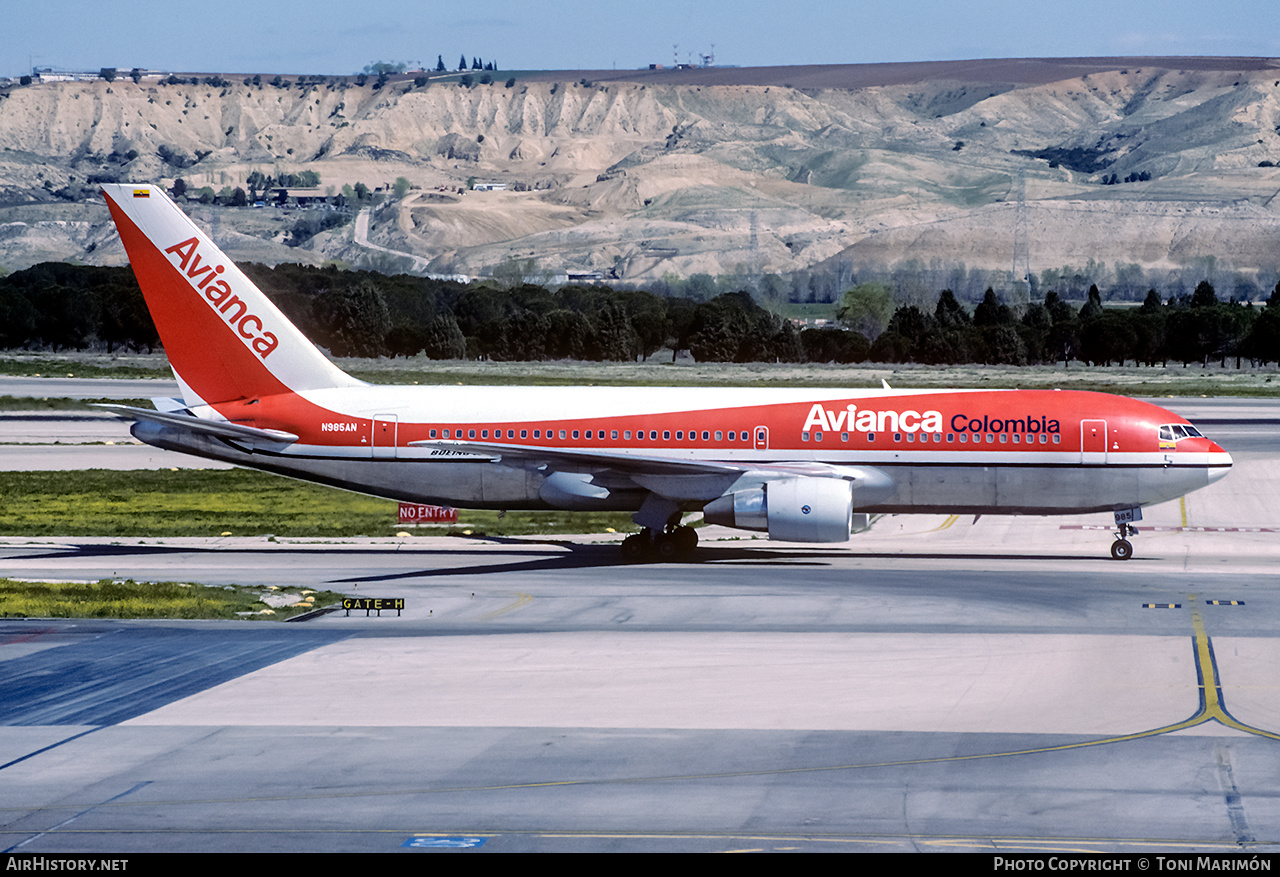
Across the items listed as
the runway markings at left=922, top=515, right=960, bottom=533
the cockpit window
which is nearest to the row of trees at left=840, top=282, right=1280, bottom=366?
the runway markings at left=922, top=515, right=960, bottom=533

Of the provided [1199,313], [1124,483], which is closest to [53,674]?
[1124,483]

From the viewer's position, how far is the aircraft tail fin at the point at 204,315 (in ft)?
138

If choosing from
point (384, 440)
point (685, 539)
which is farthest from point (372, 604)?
point (685, 539)

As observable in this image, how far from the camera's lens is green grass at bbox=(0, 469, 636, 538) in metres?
47.1

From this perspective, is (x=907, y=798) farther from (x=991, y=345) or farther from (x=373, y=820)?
(x=991, y=345)

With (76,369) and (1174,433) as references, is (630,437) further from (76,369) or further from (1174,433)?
(76,369)

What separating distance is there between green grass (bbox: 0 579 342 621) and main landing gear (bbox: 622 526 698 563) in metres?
9.73

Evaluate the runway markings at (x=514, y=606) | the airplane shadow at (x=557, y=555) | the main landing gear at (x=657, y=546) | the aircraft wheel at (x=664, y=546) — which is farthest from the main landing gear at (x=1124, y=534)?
the runway markings at (x=514, y=606)

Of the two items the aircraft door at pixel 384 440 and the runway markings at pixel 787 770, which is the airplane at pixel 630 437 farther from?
the runway markings at pixel 787 770

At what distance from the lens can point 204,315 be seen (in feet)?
140

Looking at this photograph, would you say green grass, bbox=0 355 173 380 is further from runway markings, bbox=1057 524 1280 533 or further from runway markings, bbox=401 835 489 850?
runway markings, bbox=401 835 489 850

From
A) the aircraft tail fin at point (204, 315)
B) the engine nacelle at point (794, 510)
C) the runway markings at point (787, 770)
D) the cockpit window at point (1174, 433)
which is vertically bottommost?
the runway markings at point (787, 770)

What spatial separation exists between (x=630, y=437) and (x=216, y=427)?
39.5ft

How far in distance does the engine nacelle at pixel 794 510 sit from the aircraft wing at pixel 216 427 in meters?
13.2
